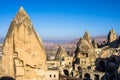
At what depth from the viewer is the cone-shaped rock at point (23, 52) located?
10.1 meters

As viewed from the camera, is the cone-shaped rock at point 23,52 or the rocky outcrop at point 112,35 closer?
the cone-shaped rock at point 23,52

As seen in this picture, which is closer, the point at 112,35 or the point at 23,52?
the point at 23,52

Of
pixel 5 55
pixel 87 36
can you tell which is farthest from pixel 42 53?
pixel 87 36

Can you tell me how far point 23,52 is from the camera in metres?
10.1

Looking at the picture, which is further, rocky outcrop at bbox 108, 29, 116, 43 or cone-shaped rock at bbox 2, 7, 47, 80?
rocky outcrop at bbox 108, 29, 116, 43

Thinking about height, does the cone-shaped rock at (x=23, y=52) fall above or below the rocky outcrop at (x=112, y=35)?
below

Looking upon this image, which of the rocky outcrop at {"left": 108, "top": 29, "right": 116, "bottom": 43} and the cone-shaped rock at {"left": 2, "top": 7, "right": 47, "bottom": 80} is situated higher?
the rocky outcrop at {"left": 108, "top": 29, "right": 116, "bottom": 43}

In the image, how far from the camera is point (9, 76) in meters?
10.4

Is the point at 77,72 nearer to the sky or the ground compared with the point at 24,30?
nearer to the ground

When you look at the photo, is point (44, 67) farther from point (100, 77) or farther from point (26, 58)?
point (100, 77)

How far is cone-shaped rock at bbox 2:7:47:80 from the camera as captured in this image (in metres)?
10.1

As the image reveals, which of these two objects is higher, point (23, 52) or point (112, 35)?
point (112, 35)

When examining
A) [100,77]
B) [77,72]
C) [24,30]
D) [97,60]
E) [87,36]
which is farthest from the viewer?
[87,36]

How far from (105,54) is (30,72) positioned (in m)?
51.7
